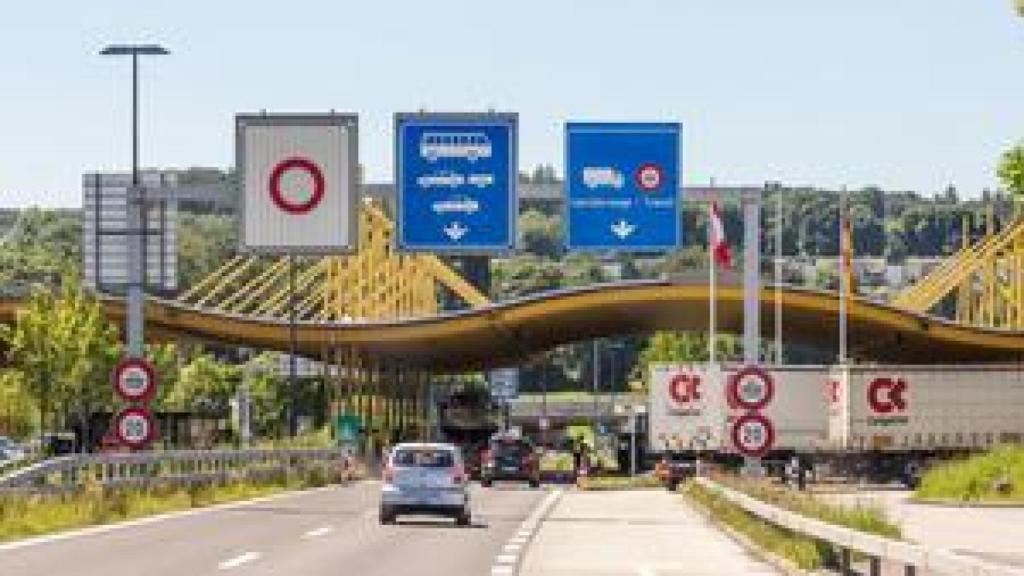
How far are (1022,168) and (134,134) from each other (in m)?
21.8

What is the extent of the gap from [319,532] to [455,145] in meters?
13.1

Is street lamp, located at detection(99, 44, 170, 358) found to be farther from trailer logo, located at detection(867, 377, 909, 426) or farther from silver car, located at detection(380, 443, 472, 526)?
trailer logo, located at detection(867, 377, 909, 426)

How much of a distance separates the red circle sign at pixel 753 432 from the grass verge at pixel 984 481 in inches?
882

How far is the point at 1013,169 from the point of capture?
34031 mm

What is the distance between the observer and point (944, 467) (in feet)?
198

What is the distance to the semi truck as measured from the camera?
70.7 m

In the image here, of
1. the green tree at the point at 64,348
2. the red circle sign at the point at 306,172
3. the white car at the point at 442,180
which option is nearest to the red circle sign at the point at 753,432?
the white car at the point at 442,180

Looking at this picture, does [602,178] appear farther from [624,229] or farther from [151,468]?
[151,468]

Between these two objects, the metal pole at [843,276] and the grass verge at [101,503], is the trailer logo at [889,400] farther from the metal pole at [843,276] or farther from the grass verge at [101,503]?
the grass verge at [101,503]

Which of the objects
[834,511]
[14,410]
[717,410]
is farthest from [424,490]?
[14,410]

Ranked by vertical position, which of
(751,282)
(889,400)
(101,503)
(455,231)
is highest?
(455,231)

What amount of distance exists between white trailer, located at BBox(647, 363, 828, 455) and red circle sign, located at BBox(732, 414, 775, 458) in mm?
35480

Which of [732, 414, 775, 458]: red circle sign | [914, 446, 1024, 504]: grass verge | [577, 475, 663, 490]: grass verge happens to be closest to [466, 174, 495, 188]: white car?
[732, 414, 775, 458]: red circle sign

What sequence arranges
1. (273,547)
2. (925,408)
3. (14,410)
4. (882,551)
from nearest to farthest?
(882,551) < (273,547) < (925,408) < (14,410)
